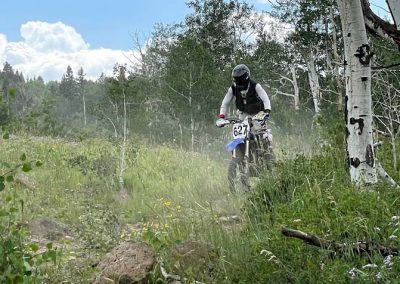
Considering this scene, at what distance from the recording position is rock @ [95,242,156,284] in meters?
3.60

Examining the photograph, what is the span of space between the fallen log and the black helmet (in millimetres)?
4932

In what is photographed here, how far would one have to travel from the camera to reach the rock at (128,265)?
3.60 meters

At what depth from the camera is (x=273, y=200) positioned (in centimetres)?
502

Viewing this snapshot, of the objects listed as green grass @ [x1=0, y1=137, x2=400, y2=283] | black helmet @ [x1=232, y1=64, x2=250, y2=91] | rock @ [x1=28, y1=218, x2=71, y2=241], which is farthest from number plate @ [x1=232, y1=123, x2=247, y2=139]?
rock @ [x1=28, y1=218, x2=71, y2=241]

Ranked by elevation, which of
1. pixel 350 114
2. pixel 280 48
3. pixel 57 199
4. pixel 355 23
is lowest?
pixel 57 199

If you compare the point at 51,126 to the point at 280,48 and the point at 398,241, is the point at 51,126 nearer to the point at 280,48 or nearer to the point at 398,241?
the point at 280,48

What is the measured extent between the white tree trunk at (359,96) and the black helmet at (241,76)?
3129 millimetres

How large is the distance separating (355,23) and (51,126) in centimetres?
2641

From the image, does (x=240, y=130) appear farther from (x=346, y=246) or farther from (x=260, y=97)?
(x=346, y=246)

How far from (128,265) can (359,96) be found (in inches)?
104

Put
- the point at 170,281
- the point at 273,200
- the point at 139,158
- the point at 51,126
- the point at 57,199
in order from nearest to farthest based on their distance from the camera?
the point at 170,281, the point at 273,200, the point at 57,199, the point at 139,158, the point at 51,126

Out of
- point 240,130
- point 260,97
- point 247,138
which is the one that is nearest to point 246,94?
point 260,97

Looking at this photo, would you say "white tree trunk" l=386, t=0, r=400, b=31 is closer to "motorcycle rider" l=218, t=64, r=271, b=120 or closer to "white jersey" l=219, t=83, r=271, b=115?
"white jersey" l=219, t=83, r=271, b=115

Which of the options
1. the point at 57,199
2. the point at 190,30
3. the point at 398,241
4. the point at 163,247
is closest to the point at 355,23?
the point at 398,241
